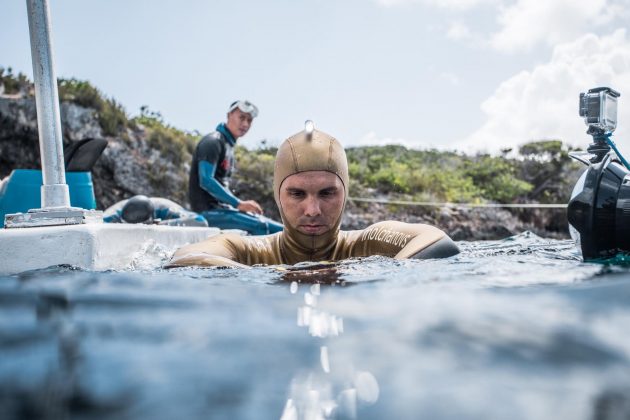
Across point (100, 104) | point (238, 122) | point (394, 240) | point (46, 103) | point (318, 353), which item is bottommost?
point (318, 353)

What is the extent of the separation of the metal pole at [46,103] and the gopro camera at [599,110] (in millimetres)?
3873

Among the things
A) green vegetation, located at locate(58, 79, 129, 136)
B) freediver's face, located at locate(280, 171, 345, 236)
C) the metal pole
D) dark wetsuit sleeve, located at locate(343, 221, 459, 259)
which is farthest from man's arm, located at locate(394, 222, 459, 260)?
green vegetation, located at locate(58, 79, 129, 136)

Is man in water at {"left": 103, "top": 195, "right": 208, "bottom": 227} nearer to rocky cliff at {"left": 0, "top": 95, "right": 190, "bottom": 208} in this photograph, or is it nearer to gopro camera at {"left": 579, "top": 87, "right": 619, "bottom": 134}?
gopro camera at {"left": 579, "top": 87, "right": 619, "bottom": 134}

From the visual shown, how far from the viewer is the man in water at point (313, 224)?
3.65 metres

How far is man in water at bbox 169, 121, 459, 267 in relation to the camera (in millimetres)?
3652

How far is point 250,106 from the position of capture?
310 inches

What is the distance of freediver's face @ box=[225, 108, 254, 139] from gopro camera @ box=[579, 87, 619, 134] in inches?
204

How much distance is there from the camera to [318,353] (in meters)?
1.36

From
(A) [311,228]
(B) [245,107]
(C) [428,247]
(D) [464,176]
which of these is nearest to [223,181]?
(B) [245,107]

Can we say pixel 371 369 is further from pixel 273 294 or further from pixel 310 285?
pixel 310 285

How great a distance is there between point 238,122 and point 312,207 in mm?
4595

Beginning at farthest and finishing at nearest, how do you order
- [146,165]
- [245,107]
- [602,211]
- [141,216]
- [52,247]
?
1. [146,165]
2. [245,107]
3. [141,216]
4. [52,247]
5. [602,211]

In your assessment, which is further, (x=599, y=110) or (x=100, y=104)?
(x=100, y=104)

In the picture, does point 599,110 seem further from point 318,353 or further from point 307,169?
point 318,353
